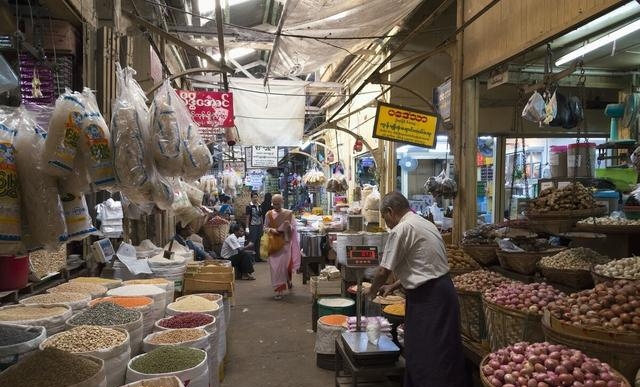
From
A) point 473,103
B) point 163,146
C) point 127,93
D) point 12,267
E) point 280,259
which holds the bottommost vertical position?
point 280,259

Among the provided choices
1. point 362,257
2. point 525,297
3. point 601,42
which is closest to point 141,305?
point 362,257

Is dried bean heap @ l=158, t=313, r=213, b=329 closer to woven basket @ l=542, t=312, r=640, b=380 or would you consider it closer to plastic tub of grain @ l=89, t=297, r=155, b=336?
plastic tub of grain @ l=89, t=297, r=155, b=336

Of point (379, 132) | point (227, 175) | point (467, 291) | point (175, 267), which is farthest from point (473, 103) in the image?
point (227, 175)

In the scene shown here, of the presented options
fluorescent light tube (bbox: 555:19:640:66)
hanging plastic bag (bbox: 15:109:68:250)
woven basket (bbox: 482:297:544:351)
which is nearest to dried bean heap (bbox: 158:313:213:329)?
hanging plastic bag (bbox: 15:109:68:250)

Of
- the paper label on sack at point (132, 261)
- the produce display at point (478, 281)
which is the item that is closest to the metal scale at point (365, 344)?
the produce display at point (478, 281)

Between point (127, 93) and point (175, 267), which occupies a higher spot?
point (127, 93)

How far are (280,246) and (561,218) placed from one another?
5.83 meters

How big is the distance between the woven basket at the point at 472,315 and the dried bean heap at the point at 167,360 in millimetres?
2142

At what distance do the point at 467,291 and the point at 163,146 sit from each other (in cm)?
270

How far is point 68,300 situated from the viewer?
345cm

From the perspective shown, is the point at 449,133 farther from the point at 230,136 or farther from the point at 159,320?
the point at 230,136

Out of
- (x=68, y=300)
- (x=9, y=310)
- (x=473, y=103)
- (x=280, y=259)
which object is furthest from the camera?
(x=280, y=259)

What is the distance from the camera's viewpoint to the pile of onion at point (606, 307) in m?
2.36

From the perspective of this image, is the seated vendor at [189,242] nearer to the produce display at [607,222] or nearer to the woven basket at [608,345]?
the produce display at [607,222]
